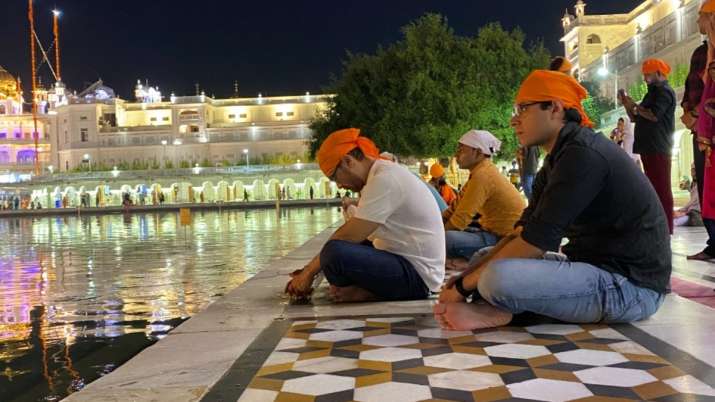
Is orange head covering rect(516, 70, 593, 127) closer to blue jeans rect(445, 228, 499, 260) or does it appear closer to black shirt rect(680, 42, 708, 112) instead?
black shirt rect(680, 42, 708, 112)

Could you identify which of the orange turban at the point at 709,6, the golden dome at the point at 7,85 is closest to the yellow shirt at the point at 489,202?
the orange turban at the point at 709,6

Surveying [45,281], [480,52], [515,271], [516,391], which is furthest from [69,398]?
[480,52]

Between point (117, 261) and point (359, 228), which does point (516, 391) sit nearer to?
point (359, 228)

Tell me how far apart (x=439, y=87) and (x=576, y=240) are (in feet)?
73.8

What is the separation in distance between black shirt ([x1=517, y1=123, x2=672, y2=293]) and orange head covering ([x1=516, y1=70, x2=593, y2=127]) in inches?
4.9

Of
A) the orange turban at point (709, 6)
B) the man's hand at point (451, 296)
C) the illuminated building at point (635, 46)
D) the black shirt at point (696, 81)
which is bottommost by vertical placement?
the man's hand at point (451, 296)

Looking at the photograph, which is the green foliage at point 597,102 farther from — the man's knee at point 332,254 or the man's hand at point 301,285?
the man's knee at point 332,254

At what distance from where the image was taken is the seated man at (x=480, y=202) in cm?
588

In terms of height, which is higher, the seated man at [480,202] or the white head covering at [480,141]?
the white head covering at [480,141]

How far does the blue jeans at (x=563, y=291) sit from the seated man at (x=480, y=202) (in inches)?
94.4

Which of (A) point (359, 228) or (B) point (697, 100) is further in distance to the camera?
(B) point (697, 100)

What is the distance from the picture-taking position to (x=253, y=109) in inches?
3580

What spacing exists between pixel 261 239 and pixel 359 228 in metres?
9.94

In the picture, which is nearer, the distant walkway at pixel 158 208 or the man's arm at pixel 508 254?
the man's arm at pixel 508 254
